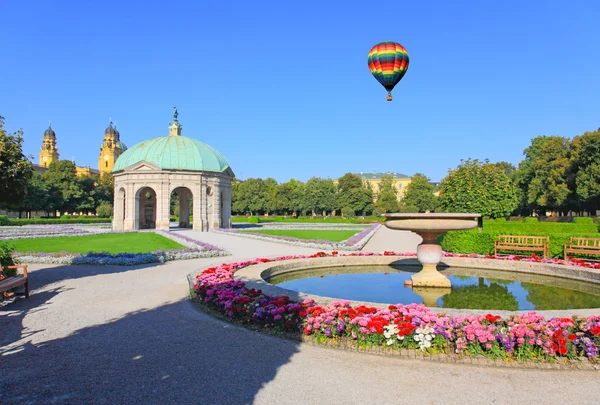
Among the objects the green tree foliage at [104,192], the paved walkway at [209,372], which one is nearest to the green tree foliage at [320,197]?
the green tree foliage at [104,192]

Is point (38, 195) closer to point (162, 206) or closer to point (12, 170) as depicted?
point (162, 206)

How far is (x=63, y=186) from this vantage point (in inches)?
2808

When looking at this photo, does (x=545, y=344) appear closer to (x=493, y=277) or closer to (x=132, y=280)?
(x=493, y=277)

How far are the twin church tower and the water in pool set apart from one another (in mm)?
112326

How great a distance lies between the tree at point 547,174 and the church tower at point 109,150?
317 feet

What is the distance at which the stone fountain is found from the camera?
10531mm

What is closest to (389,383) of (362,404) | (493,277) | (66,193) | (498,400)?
(362,404)

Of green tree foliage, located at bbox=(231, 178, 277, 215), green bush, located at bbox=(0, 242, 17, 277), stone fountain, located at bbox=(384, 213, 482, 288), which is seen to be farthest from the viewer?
green tree foliage, located at bbox=(231, 178, 277, 215)

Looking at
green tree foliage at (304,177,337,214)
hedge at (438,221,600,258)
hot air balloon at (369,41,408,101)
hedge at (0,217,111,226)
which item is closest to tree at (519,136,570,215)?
green tree foliage at (304,177,337,214)

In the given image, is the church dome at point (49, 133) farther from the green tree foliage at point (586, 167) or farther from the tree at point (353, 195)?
the green tree foliage at point (586, 167)

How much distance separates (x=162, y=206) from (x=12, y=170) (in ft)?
112

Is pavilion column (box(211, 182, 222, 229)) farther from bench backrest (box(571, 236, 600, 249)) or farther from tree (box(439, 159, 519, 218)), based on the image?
bench backrest (box(571, 236, 600, 249))

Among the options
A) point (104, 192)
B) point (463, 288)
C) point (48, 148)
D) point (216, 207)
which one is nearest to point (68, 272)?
point (463, 288)

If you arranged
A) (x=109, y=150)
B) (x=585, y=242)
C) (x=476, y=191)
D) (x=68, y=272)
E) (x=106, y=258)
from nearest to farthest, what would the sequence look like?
(x=68, y=272), (x=106, y=258), (x=585, y=242), (x=476, y=191), (x=109, y=150)
